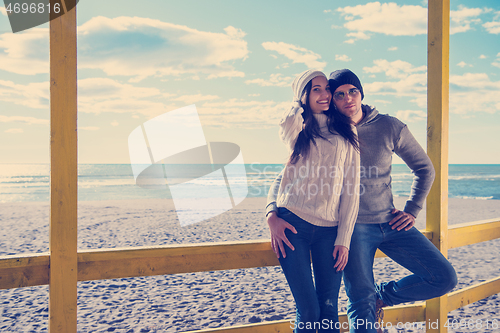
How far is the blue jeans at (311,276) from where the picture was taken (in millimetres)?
1427

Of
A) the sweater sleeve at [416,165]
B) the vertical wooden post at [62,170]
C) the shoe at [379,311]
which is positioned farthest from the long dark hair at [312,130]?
the vertical wooden post at [62,170]

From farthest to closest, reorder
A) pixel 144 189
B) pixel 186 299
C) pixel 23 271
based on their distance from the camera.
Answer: pixel 144 189 → pixel 186 299 → pixel 23 271

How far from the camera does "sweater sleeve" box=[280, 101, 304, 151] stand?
5.24 feet

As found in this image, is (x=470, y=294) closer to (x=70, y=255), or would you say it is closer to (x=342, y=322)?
(x=342, y=322)

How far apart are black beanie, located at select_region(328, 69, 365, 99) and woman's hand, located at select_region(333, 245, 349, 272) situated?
2.69 ft

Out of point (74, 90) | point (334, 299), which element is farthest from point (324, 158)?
point (74, 90)

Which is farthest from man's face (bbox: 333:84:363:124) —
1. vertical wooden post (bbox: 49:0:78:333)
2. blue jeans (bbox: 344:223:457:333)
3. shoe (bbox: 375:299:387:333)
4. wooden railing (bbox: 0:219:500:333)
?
vertical wooden post (bbox: 49:0:78:333)

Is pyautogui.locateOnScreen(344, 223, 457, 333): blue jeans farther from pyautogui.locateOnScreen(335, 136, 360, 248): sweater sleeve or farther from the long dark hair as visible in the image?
the long dark hair

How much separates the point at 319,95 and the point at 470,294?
5.99 ft

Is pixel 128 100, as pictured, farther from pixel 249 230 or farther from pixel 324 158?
pixel 324 158

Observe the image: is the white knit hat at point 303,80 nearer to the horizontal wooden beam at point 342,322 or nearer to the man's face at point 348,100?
the man's face at point 348,100

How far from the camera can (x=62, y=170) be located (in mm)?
1384

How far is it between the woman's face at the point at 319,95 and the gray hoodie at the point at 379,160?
252 millimetres

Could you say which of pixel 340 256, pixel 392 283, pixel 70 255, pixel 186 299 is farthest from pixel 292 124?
pixel 186 299
